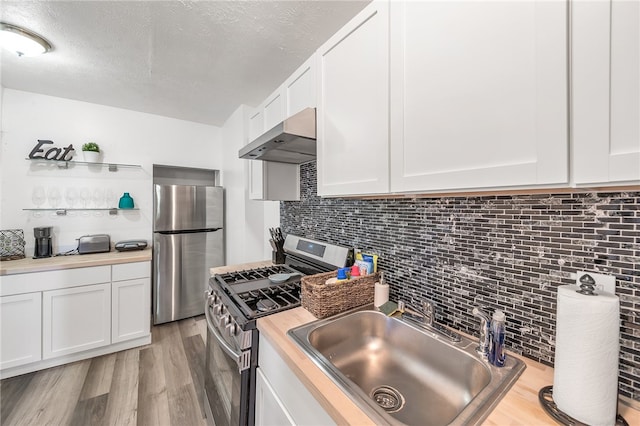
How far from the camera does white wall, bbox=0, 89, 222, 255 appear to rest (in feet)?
7.57

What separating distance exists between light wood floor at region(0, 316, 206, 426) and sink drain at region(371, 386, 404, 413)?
1.39 metres

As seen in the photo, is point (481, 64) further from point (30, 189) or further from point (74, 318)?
point (30, 189)

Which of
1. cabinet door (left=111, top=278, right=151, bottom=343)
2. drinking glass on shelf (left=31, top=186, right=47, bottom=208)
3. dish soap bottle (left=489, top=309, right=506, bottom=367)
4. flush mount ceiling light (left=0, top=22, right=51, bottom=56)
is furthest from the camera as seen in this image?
drinking glass on shelf (left=31, top=186, right=47, bottom=208)

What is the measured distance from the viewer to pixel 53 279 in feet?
6.62

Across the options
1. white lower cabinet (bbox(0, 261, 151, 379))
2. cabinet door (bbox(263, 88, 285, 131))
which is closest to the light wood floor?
white lower cabinet (bbox(0, 261, 151, 379))

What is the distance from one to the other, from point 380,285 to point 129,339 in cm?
256

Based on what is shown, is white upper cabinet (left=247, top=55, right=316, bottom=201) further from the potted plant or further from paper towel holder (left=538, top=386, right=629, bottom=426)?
the potted plant

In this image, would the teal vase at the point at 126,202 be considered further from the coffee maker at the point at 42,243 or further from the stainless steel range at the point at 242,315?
the stainless steel range at the point at 242,315

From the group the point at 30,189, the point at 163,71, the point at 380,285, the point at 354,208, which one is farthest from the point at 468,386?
the point at 30,189

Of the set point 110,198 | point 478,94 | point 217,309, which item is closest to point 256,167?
point 217,309

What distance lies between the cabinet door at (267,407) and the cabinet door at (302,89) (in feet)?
4.34

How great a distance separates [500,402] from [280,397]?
0.70 meters

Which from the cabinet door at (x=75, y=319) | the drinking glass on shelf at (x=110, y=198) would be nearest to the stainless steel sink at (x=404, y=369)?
the cabinet door at (x=75, y=319)

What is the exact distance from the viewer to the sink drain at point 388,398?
86cm
